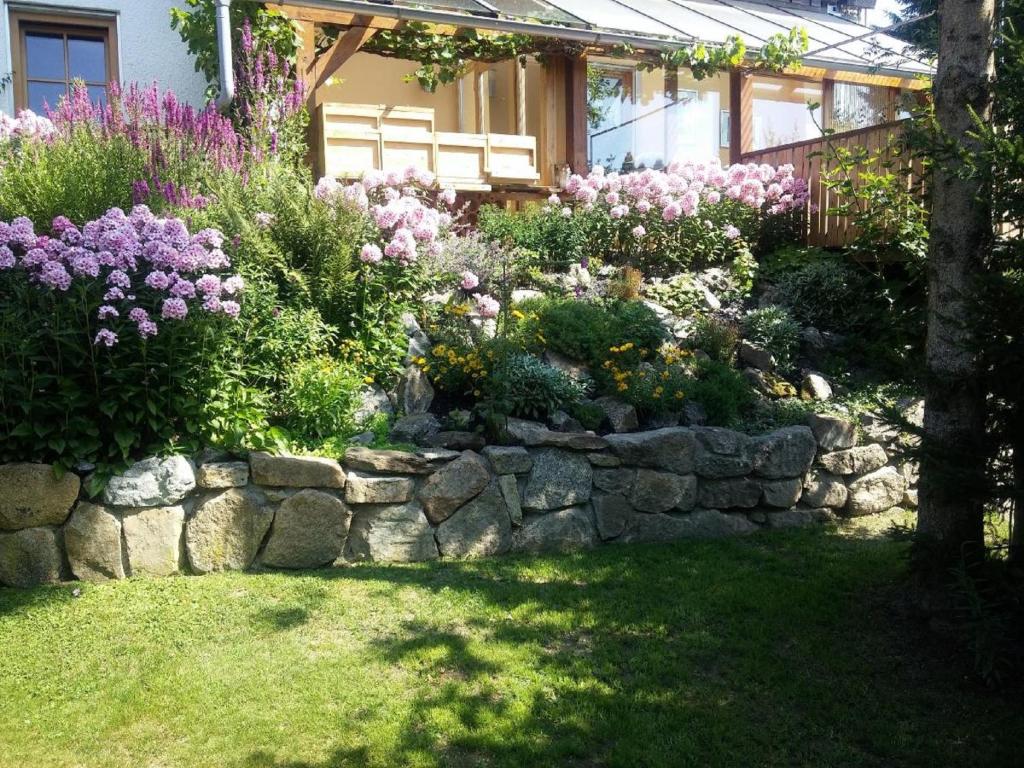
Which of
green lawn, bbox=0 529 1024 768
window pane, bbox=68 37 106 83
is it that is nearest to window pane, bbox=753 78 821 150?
window pane, bbox=68 37 106 83

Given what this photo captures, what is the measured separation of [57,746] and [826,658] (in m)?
3.26

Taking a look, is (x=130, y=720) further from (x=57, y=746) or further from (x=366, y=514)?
(x=366, y=514)

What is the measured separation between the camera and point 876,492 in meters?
6.41

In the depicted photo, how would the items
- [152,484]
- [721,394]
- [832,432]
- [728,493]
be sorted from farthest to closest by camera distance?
[721,394] → [832,432] → [728,493] → [152,484]

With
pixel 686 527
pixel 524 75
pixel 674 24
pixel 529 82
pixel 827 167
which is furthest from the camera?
pixel 529 82

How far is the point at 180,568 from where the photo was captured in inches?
191

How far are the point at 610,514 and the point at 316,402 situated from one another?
6.39 feet

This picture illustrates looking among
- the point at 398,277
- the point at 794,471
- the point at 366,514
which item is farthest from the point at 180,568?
the point at 794,471

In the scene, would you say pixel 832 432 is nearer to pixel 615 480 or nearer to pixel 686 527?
pixel 686 527

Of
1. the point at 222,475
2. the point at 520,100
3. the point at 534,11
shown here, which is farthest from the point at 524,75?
the point at 222,475

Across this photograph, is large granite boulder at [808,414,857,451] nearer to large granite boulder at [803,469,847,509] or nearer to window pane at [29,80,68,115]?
large granite boulder at [803,469,847,509]

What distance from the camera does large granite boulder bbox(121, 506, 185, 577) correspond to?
476 centimetres

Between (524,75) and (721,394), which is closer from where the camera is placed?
(721,394)

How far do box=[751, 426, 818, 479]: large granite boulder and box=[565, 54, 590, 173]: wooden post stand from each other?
5.83 meters
